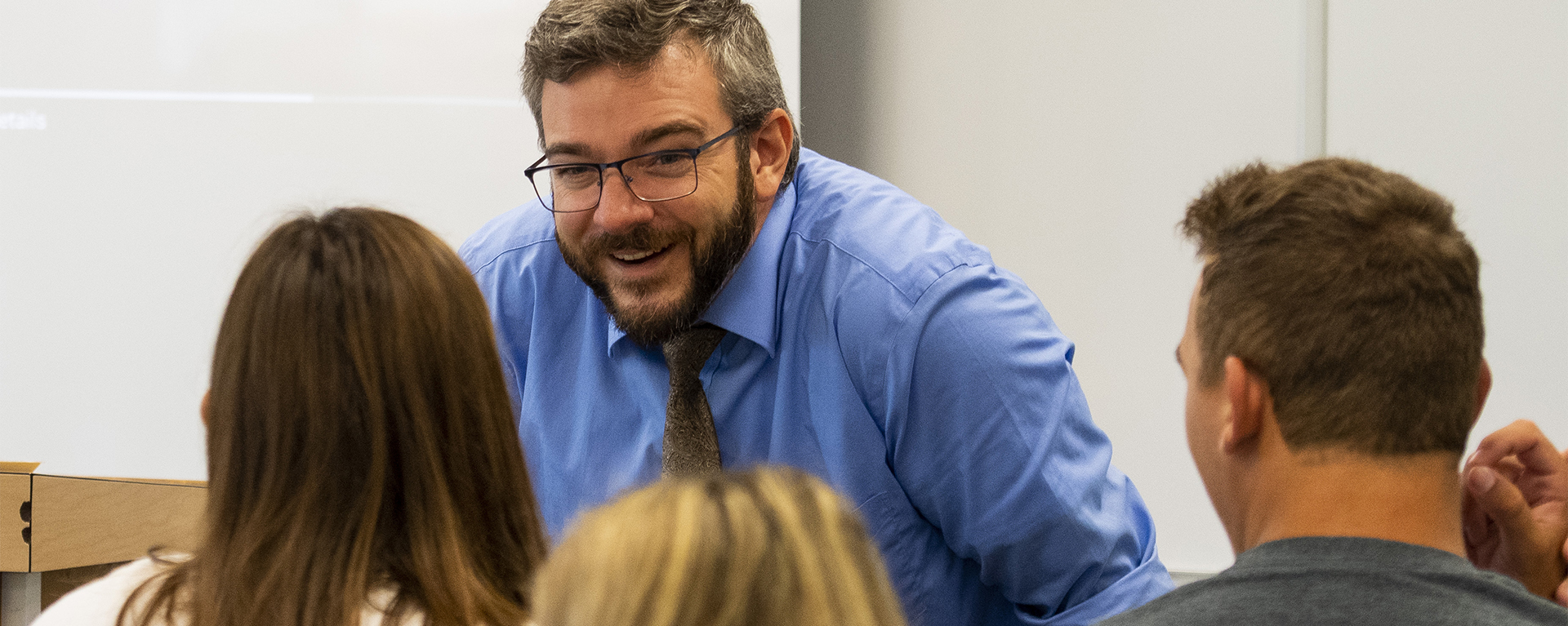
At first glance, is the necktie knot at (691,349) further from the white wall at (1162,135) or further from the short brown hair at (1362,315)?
the white wall at (1162,135)

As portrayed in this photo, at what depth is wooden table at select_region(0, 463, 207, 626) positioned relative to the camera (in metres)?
1.75

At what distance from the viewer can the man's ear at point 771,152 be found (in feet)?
4.82

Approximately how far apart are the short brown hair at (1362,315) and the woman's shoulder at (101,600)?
86 centimetres

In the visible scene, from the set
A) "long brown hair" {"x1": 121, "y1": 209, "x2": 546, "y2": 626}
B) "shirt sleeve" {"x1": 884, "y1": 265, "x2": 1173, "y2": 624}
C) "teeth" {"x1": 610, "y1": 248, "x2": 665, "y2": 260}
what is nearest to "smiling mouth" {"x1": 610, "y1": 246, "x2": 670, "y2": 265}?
"teeth" {"x1": 610, "y1": 248, "x2": 665, "y2": 260}

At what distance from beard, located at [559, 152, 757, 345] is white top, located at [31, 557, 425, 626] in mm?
583

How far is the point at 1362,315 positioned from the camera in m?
0.88

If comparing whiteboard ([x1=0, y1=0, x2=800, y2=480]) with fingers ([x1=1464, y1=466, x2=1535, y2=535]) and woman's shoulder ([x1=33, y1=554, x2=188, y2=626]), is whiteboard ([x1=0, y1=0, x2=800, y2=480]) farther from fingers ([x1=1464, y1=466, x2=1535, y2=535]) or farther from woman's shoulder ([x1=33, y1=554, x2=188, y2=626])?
fingers ([x1=1464, y1=466, x2=1535, y2=535])

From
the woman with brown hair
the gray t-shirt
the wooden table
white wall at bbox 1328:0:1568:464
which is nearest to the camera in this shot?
the gray t-shirt

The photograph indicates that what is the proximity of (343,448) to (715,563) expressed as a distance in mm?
464

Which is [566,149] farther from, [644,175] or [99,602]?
[99,602]

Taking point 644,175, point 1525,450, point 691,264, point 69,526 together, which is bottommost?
point 69,526

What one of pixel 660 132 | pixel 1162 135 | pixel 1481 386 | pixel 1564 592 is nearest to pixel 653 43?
pixel 660 132

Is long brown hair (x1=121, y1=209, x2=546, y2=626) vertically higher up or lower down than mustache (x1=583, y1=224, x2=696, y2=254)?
lower down

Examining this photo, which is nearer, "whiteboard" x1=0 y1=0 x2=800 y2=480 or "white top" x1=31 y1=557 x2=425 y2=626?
"white top" x1=31 y1=557 x2=425 y2=626
